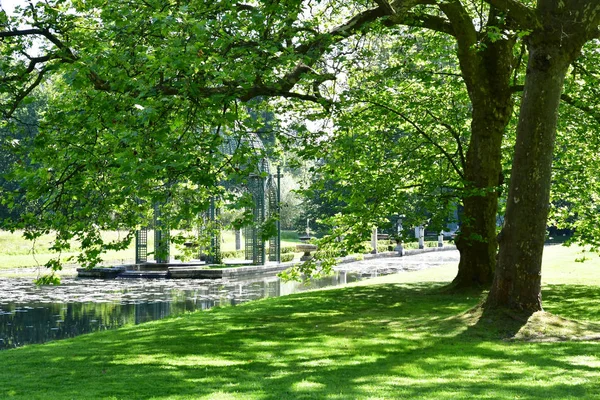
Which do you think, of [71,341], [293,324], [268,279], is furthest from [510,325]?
[268,279]

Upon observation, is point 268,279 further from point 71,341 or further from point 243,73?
point 243,73

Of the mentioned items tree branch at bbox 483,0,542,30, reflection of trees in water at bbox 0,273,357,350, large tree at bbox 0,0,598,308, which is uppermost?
tree branch at bbox 483,0,542,30

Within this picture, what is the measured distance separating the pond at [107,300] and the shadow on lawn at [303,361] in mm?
3465

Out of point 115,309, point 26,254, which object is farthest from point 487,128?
point 26,254

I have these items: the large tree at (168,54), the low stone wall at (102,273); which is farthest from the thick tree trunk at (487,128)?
the low stone wall at (102,273)

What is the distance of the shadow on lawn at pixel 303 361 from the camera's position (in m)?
7.36

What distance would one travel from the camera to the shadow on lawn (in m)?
7.36

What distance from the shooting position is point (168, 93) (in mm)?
9820

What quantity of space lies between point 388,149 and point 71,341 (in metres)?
9.19

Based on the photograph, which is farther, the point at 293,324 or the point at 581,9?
the point at 293,324

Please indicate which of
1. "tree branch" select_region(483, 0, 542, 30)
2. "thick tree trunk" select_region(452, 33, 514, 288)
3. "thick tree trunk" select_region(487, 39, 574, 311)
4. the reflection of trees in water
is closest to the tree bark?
"thick tree trunk" select_region(487, 39, 574, 311)

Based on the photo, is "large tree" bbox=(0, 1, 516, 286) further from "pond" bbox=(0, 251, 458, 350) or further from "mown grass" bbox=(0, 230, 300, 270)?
"mown grass" bbox=(0, 230, 300, 270)

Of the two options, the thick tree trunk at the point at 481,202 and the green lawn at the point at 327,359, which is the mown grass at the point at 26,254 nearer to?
the thick tree trunk at the point at 481,202

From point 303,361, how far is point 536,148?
15.9 ft
